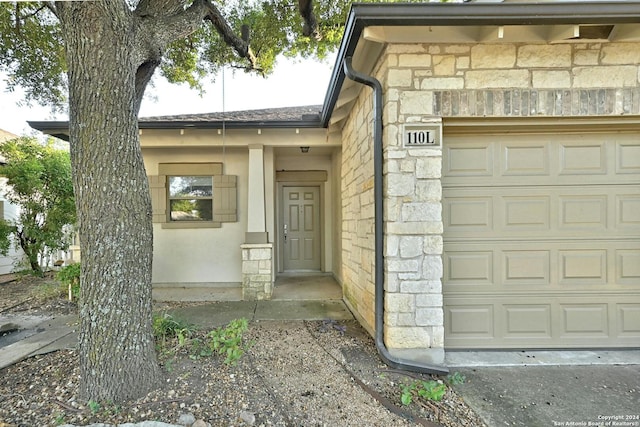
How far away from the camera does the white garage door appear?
110 inches

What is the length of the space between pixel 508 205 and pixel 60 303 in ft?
20.6

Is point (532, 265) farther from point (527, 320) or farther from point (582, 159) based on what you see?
point (582, 159)

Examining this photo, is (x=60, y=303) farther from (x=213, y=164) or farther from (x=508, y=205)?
(x=508, y=205)

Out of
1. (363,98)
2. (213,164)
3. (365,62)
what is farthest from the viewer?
(213,164)

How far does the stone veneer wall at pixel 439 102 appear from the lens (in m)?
2.57

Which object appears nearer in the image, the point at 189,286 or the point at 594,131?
the point at 594,131

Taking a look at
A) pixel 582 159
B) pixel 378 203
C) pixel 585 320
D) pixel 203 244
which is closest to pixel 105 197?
pixel 378 203

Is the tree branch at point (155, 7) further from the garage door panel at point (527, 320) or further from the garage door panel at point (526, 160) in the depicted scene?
the garage door panel at point (527, 320)

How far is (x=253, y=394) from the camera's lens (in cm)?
214

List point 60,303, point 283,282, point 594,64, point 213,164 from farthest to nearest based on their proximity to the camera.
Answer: point 283,282
point 213,164
point 60,303
point 594,64

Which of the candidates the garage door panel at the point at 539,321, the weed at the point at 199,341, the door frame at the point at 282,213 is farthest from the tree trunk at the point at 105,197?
the door frame at the point at 282,213

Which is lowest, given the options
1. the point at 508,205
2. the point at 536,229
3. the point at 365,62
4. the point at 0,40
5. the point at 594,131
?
the point at 536,229

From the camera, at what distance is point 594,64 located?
8.43ft

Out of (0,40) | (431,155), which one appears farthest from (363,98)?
(0,40)
